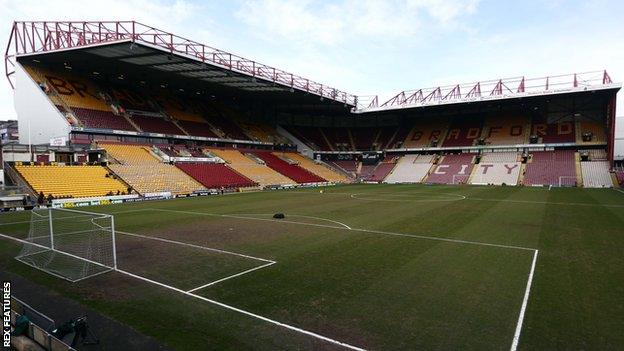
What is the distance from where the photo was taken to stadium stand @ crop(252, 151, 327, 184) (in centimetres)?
5738

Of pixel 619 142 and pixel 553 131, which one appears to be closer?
pixel 619 142

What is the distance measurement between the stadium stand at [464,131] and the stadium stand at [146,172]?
1764 inches

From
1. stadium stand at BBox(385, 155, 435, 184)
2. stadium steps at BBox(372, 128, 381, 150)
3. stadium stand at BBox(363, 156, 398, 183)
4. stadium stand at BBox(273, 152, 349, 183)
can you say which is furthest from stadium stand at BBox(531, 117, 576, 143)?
stadium stand at BBox(273, 152, 349, 183)

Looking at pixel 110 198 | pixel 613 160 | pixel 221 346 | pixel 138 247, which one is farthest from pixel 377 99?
pixel 221 346

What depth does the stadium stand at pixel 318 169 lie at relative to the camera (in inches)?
2490

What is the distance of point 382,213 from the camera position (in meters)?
23.5

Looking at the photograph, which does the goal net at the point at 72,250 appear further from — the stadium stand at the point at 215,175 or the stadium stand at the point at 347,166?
the stadium stand at the point at 347,166

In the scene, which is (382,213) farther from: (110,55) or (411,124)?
(411,124)

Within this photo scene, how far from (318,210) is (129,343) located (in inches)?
751

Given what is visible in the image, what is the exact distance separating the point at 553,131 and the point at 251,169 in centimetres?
4794

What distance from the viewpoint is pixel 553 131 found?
58.1 meters

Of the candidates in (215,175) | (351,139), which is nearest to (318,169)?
(351,139)

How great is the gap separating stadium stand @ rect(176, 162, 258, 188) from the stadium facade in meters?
0.28

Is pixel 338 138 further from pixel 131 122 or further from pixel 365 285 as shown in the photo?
pixel 365 285
